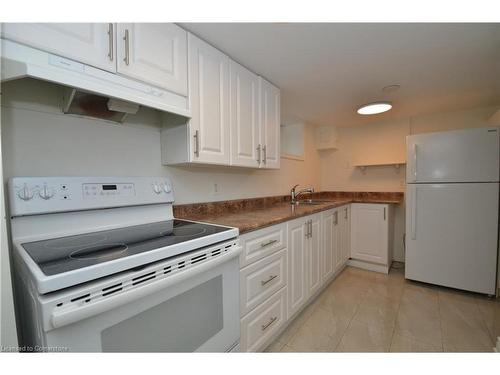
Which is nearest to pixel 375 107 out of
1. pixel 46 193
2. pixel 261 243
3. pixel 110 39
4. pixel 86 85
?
pixel 261 243

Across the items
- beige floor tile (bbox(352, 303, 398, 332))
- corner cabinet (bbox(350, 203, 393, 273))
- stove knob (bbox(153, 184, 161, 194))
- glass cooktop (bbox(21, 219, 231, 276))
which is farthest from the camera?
corner cabinet (bbox(350, 203, 393, 273))

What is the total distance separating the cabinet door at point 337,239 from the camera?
241 centimetres

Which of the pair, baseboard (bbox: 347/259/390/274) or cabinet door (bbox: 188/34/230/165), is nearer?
cabinet door (bbox: 188/34/230/165)

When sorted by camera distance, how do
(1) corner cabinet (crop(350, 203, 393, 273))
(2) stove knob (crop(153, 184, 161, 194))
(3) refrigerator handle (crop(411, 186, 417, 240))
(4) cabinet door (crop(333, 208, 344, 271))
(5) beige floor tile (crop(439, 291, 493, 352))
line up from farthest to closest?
(1) corner cabinet (crop(350, 203, 393, 273)) < (4) cabinet door (crop(333, 208, 344, 271)) < (3) refrigerator handle (crop(411, 186, 417, 240)) < (5) beige floor tile (crop(439, 291, 493, 352)) < (2) stove knob (crop(153, 184, 161, 194))

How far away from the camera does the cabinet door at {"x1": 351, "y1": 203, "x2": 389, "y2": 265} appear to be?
2.63 m

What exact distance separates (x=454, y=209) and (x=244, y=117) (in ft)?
7.38

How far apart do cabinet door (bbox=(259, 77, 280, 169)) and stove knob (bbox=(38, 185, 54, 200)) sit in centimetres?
135

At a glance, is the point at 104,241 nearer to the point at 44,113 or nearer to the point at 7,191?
the point at 7,191

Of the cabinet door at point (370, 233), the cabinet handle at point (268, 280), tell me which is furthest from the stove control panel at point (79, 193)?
the cabinet door at point (370, 233)

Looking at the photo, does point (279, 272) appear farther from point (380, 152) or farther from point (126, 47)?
point (380, 152)

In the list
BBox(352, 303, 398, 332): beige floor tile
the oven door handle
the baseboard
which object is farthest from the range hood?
the baseboard

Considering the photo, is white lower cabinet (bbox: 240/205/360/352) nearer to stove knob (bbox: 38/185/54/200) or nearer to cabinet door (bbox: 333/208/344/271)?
cabinet door (bbox: 333/208/344/271)

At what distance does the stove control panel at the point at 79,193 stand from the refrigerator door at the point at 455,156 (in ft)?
8.15

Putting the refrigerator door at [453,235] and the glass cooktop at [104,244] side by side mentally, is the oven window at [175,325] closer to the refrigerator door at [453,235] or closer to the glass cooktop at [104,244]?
the glass cooktop at [104,244]
